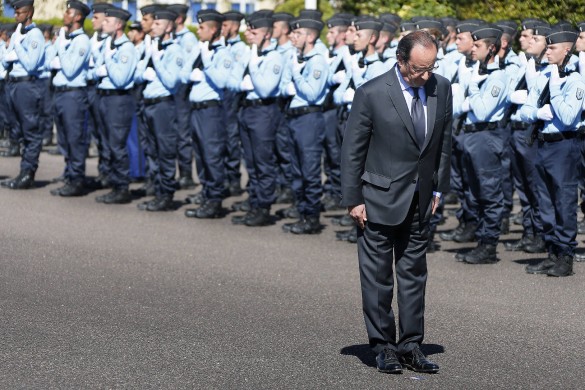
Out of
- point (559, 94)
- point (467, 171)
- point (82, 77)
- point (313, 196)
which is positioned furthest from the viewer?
point (82, 77)

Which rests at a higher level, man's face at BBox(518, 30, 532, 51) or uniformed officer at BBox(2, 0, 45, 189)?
man's face at BBox(518, 30, 532, 51)

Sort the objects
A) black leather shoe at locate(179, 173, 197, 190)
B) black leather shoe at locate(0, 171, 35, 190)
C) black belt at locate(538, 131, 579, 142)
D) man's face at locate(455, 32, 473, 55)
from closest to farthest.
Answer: black belt at locate(538, 131, 579, 142)
man's face at locate(455, 32, 473, 55)
black leather shoe at locate(0, 171, 35, 190)
black leather shoe at locate(179, 173, 197, 190)

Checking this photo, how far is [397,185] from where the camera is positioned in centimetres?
701

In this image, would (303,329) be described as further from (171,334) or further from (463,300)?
(463,300)

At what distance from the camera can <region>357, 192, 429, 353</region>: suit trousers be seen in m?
7.10

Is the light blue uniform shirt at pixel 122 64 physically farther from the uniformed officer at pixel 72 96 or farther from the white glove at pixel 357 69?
the white glove at pixel 357 69

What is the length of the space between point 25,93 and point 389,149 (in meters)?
8.94

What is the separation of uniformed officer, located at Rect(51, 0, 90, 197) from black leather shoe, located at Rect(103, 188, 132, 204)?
608 millimetres

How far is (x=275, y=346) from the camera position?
7.50 m

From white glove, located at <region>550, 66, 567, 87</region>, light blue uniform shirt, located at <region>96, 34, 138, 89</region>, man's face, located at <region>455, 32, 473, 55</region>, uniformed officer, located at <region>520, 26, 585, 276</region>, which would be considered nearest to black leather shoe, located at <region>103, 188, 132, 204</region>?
light blue uniform shirt, located at <region>96, 34, 138, 89</region>

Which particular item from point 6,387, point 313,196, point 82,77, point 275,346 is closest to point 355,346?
point 275,346

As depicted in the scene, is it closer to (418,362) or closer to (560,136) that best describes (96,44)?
(560,136)

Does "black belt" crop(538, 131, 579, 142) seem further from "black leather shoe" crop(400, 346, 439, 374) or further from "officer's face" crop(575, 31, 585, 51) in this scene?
"black leather shoe" crop(400, 346, 439, 374)

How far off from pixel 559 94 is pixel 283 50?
3690 mm
